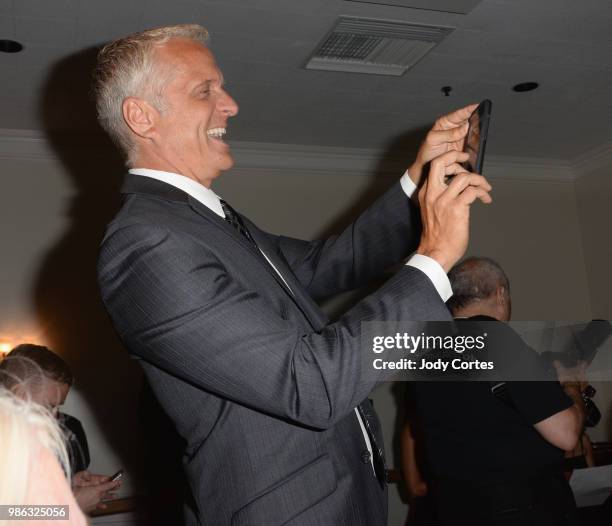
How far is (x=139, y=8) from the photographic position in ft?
11.2

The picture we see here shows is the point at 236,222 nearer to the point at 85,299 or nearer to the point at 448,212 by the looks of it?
the point at 448,212

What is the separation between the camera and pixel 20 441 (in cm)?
52

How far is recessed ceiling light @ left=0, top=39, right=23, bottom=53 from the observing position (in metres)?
3.73

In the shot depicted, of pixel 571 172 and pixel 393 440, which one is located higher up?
pixel 571 172

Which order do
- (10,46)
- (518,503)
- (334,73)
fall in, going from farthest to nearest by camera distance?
1. (334,73)
2. (10,46)
3. (518,503)

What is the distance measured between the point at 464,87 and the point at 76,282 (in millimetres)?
2987

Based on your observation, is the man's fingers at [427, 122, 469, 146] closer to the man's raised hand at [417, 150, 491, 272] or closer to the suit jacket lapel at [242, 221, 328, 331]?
the man's raised hand at [417, 150, 491, 272]

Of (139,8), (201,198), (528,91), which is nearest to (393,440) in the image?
(528,91)

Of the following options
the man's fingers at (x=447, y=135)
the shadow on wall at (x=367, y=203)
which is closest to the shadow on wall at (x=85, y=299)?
the shadow on wall at (x=367, y=203)

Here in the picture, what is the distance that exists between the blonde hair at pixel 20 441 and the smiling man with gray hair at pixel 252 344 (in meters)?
0.49

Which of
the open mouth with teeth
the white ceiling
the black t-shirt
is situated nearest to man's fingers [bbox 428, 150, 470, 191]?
the open mouth with teeth

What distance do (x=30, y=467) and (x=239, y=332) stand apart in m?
0.54

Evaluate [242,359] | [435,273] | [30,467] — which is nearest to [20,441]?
[30,467]

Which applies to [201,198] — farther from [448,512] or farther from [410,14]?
[410,14]
